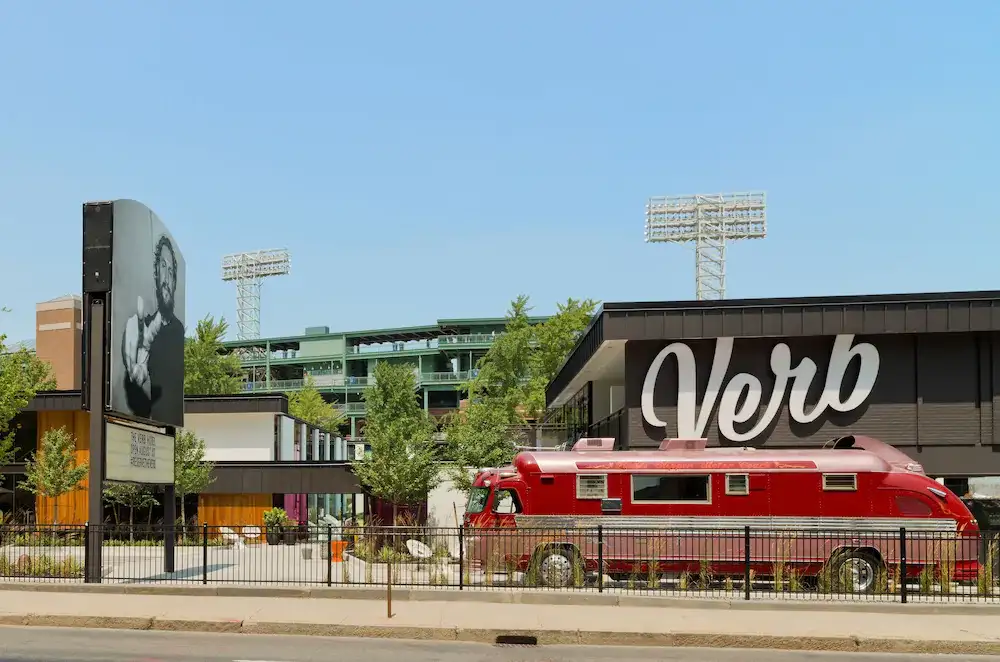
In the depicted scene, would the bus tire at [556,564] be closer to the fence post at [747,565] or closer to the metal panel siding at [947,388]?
the fence post at [747,565]

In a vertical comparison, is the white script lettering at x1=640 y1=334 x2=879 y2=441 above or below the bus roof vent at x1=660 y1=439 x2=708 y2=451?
above

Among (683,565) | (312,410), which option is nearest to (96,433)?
(683,565)

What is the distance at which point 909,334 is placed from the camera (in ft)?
98.8

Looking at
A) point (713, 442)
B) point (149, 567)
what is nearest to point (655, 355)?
point (713, 442)

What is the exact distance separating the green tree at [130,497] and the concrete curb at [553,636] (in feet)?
82.5

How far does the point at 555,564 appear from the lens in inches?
843

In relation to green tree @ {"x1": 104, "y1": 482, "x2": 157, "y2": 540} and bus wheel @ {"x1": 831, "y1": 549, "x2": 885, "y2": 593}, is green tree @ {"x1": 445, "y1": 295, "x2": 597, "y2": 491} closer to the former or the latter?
green tree @ {"x1": 104, "y1": 482, "x2": 157, "y2": 540}

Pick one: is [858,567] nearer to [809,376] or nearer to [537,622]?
[537,622]

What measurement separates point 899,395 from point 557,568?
14066 millimetres

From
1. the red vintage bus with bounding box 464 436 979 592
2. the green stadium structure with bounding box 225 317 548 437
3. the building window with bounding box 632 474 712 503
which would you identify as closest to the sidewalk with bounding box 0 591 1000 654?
the red vintage bus with bounding box 464 436 979 592

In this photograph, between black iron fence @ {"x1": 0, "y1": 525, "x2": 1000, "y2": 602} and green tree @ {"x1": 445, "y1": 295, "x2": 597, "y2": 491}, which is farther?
green tree @ {"x1": 445, "y1": 295, "x2": 597, "y2": 491}

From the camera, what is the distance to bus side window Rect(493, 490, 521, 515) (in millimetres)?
23125

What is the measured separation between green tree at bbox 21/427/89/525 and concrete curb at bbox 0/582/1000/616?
66.2 feet

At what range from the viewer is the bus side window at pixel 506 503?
75.9ft
